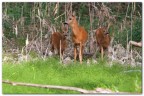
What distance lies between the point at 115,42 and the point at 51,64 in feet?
1.88

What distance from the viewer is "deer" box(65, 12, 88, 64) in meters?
7.67

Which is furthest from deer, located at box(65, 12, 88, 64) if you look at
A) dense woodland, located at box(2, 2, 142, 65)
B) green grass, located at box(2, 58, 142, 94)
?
green grass, located at box(2, 58, 142, 94)

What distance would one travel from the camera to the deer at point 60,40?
25.3 feet

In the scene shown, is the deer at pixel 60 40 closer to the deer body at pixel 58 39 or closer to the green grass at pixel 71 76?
the deer body at pixel 58 39

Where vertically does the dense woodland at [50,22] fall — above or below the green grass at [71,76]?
above

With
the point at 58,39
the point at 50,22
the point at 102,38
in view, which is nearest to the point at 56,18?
the point at 50,22

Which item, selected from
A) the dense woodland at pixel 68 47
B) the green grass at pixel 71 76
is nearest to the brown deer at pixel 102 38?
the dense woodland at pixel 68 47

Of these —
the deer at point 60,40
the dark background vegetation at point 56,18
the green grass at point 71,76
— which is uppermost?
the dark background vegetation at point 56,18

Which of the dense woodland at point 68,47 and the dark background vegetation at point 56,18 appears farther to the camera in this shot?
the dark background vegetation at point 56,18

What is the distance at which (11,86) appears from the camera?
288 inches

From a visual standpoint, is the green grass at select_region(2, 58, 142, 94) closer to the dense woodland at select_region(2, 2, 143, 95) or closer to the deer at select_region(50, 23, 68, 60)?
the dense woodland at select_region(2, 2, 143, 95)

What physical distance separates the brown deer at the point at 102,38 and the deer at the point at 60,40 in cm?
27

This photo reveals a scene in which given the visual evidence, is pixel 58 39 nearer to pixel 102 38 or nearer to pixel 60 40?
pixel 60 40

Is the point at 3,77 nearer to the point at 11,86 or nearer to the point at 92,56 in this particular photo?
the point at 11,86
